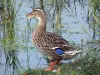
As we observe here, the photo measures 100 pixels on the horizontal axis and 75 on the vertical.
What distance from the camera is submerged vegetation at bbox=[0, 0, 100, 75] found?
686cm

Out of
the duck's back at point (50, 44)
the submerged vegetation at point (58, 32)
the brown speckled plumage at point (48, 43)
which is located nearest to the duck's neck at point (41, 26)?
the brown speckled plumage at point (48, 43)

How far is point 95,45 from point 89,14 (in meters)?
2.26

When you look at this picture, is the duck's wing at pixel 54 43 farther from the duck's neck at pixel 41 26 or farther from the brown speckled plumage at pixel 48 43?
the duck's neck at pixel 41 26

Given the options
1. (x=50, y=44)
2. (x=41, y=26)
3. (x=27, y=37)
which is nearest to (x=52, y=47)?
(x=50, y=44)

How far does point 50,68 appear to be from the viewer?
281 inches

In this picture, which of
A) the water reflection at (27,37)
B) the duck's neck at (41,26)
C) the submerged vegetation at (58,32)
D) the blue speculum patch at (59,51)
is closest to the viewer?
the submerged vegetation at (58,32)

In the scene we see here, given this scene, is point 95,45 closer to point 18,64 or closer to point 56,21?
point 18,64

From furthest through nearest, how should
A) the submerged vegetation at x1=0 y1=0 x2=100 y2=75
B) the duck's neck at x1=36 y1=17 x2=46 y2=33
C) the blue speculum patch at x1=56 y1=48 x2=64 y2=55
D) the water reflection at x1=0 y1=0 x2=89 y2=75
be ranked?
the water reflection at x1=0 y1=0 x2=89 y2=75 < the duck's neck at x1=36 y1=17 x2=46 y2=33 < the blue speculum patch at x1=56 y1=48 x2=64 y2=55 < the submerged vegetation at x1=0 y1=0 x2=100 y2=75

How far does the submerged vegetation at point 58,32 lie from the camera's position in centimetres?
686

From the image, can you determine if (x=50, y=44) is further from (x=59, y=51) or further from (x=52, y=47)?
(x=59, y=51)

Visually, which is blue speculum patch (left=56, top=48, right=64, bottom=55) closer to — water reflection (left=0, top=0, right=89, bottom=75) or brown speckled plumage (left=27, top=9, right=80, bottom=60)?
brown speckled plumage (left=27, top=9, right=80, bottom=60)

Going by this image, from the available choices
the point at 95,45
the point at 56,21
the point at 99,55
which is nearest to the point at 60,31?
the point at 56,21

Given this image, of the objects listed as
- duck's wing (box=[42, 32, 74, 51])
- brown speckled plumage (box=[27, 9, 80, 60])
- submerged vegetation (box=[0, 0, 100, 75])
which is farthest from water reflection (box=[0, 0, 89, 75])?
duck's wing (box=[42, 32, 74, 51])

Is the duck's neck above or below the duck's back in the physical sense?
above
